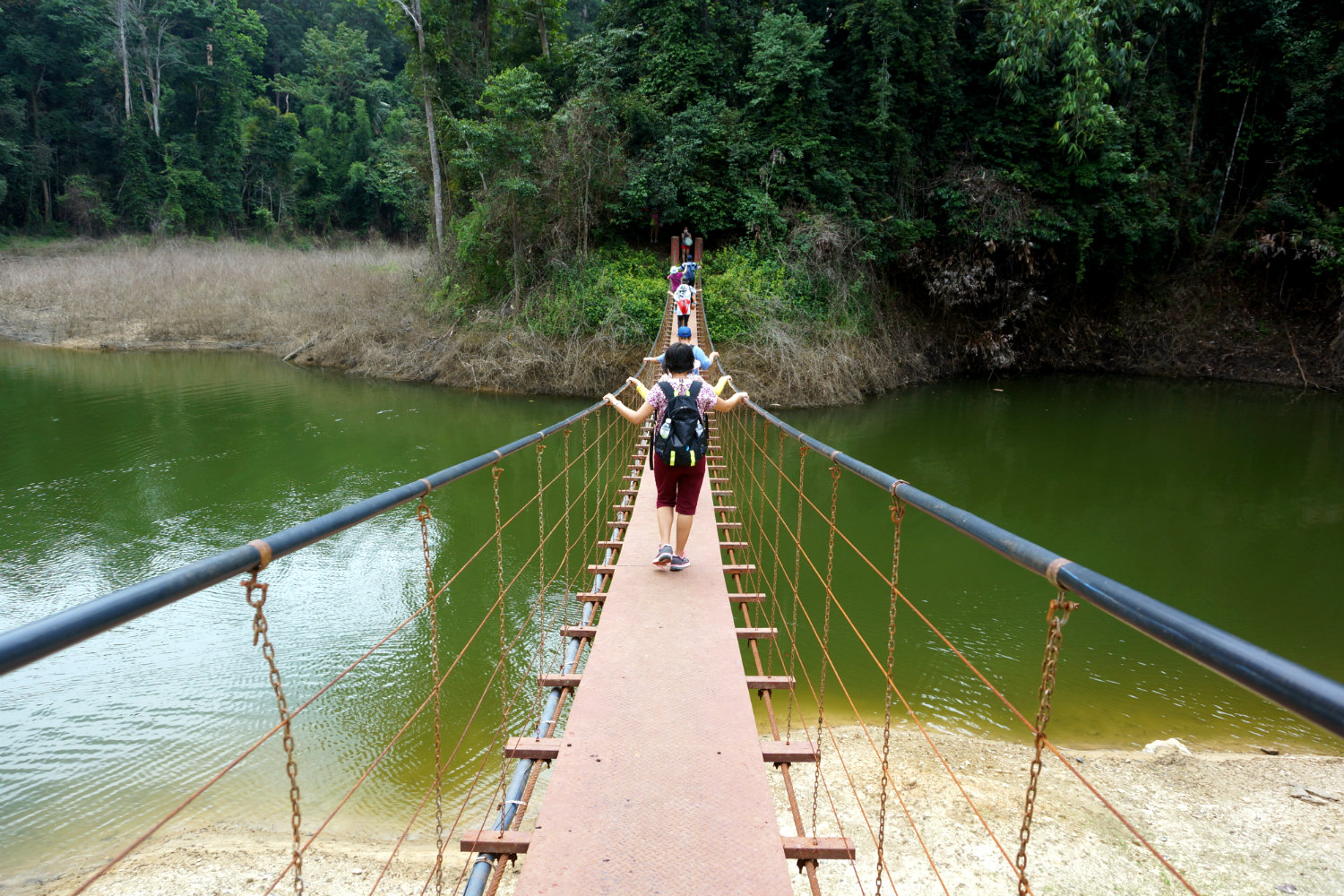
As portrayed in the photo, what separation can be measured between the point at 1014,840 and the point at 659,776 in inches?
71.8

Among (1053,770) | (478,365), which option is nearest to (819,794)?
(1053,770)

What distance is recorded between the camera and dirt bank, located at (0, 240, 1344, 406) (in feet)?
37.7

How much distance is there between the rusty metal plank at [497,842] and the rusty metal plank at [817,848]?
474 millimetres

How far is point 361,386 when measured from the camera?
480 inches

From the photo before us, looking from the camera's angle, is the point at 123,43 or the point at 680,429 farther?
the point at 123,43

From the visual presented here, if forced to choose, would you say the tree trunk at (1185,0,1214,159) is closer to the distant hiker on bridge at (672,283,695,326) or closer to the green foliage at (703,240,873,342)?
the green foliage at (703,240,873,342)

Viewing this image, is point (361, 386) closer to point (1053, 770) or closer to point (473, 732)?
point (473, 732)

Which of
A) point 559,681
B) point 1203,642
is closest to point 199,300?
point 559,681

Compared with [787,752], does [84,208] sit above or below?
above

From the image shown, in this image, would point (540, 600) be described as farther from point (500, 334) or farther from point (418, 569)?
point (500, 334)

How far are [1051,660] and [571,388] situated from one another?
1101 cm

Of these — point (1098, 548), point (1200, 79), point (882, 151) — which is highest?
point (1200, 79)

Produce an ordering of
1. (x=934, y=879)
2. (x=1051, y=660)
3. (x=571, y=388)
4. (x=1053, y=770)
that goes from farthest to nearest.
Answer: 1. (x=571, y=388)
2. (x=1053, y=770)
3. (x=934, y=879)
4. (x=1051, y=660)

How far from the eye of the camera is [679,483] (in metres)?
2.58
